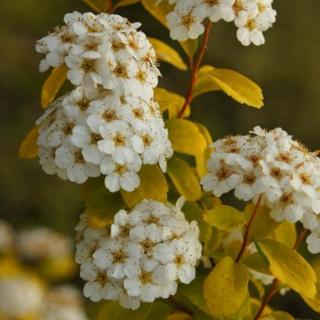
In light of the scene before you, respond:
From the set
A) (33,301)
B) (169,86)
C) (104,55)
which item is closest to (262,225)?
(104,55)

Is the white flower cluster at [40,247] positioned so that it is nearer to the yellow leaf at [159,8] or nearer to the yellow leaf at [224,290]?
the yellow leaf at [159,8]

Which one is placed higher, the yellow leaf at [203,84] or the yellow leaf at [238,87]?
the yellow leaf at [238,87]

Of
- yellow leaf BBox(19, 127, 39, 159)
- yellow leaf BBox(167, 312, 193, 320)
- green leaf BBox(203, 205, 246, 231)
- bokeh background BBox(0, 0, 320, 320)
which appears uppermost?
green leaf BBox(203, 205, 246, 231)

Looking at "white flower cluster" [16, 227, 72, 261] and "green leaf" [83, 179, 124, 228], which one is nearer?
"green leaf" [83, 179, 124, 228]

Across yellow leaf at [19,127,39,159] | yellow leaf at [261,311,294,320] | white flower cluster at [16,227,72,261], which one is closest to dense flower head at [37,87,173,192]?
yellow leaf at [19,127,39,159]

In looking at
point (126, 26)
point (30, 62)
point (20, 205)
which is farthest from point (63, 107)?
point (30, 62)

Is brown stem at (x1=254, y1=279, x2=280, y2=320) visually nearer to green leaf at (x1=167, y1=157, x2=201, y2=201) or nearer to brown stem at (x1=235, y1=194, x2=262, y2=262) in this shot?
brown stem at (x1=235, y1=194, x2=262, y2=262)

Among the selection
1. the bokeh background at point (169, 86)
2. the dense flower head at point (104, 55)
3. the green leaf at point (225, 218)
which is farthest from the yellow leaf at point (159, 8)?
the bokeh background at point (169, 86)
